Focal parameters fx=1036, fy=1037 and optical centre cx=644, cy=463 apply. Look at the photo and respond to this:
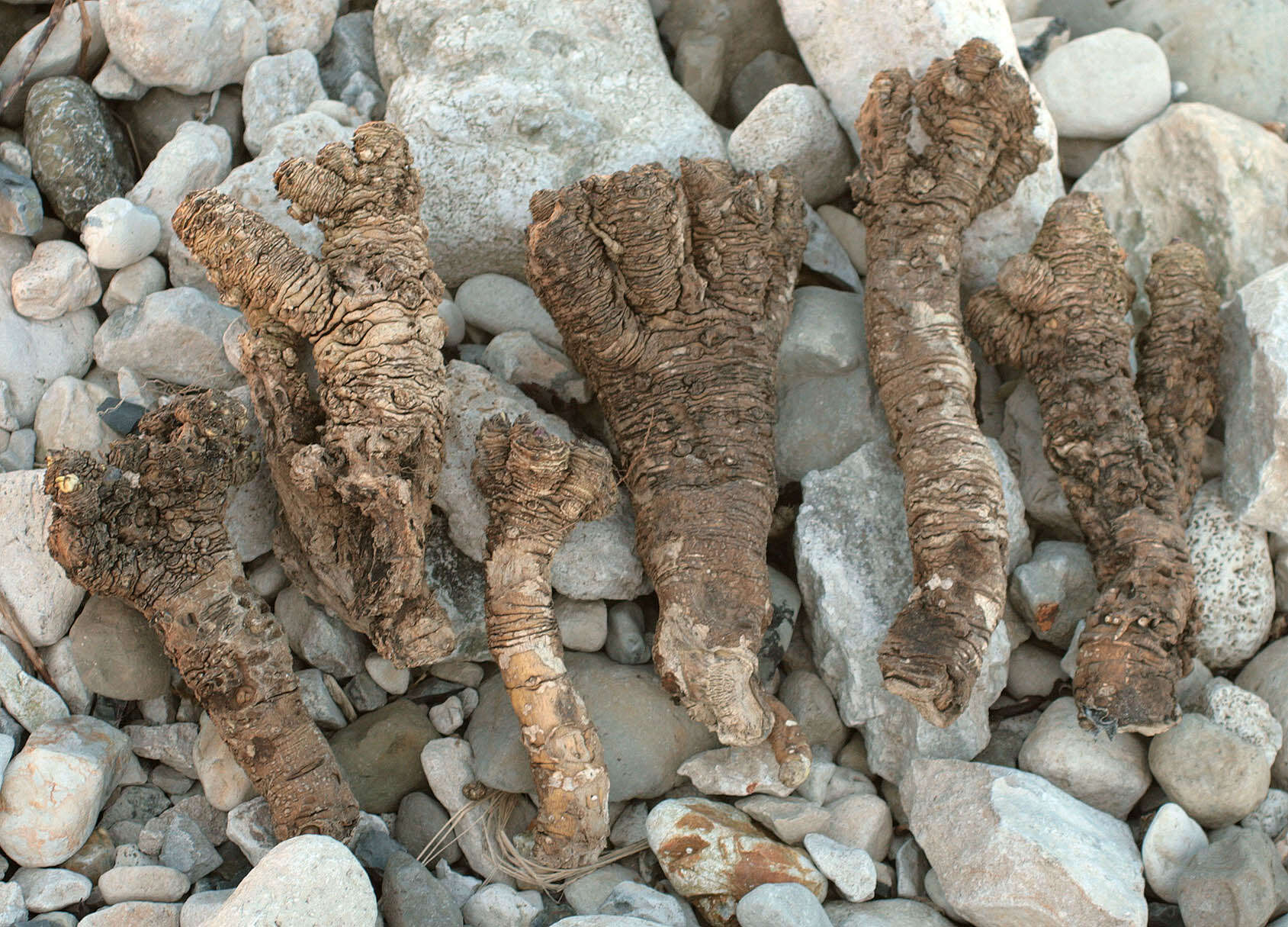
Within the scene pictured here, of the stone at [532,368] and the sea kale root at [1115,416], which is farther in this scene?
the stone at [532,368]

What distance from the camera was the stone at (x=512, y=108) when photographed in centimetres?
425

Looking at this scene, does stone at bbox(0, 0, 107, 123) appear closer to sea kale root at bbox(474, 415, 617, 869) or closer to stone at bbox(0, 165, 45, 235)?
Answer: stone at bbox(0, 165, 45, 235)

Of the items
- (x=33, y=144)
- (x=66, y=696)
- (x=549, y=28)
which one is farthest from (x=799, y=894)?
(x=33, y=144)

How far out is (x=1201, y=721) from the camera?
3475 mm

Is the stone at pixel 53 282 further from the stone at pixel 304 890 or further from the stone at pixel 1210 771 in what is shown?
the stone at pixel 1210 771

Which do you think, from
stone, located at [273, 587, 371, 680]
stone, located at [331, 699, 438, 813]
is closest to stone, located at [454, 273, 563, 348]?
stone, located at [273, 587, 371, 680]

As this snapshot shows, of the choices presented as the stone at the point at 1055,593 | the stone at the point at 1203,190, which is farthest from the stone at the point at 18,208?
the stone at the point at 1203,190

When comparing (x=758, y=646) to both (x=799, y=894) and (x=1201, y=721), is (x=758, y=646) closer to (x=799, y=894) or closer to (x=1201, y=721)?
(x=799, y=894)

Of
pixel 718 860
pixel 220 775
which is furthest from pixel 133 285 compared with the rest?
pixel 718 860

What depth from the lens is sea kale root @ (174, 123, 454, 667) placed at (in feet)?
10.5

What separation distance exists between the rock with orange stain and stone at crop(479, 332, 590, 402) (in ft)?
5.44

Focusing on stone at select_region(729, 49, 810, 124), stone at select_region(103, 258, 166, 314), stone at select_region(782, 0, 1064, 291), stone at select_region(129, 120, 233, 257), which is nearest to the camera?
stone at select_region(103, 258, 166, 314)

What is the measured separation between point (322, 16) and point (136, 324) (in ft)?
5.93

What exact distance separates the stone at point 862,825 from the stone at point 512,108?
8.00ft
